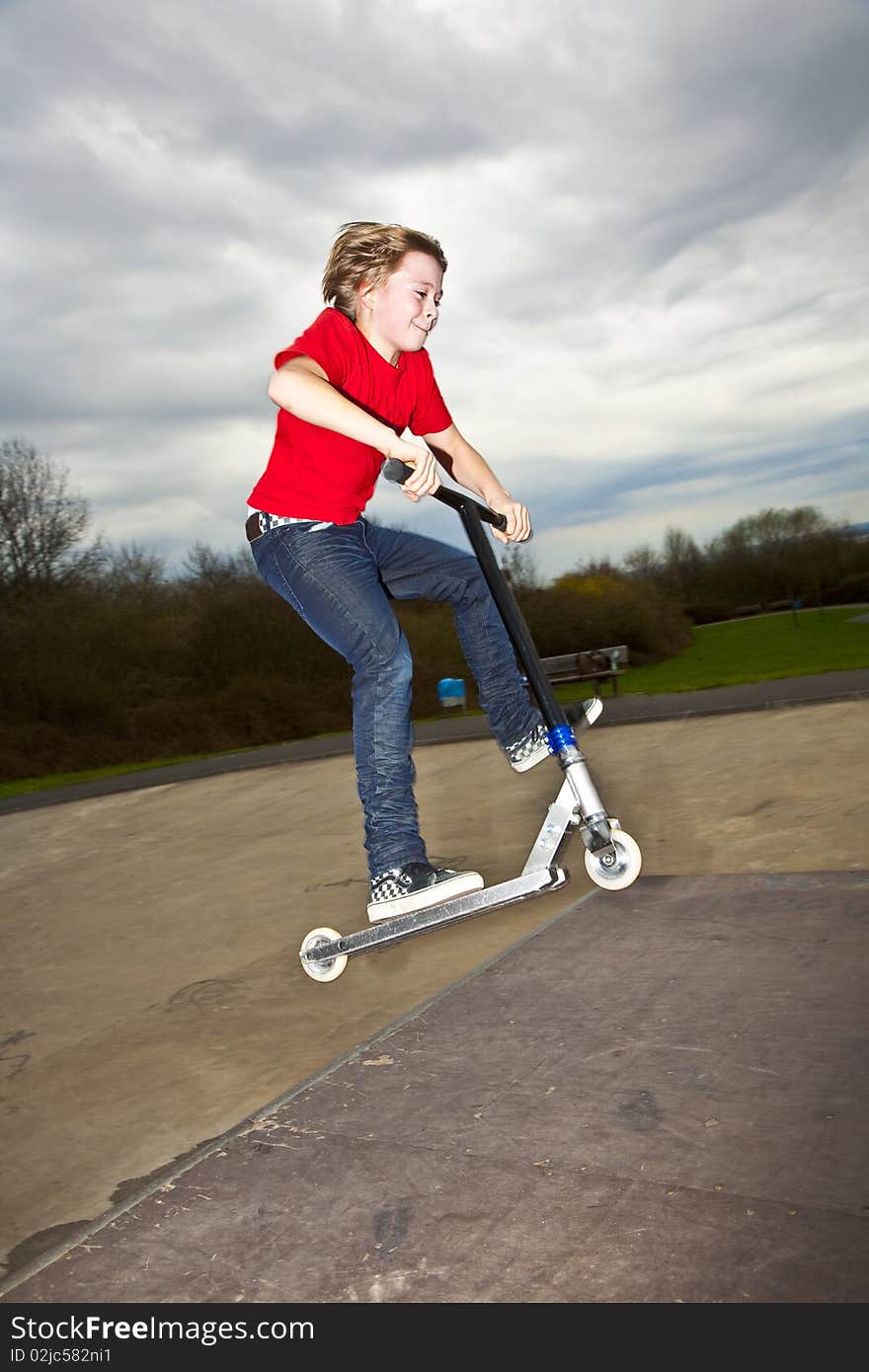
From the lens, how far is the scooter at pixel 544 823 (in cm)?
256

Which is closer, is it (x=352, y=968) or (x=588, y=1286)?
(x=588, y=1286)

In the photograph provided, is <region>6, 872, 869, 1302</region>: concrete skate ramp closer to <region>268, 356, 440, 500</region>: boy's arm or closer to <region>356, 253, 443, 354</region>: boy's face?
<region>268, 356, 440, 500</region>: boy's arm

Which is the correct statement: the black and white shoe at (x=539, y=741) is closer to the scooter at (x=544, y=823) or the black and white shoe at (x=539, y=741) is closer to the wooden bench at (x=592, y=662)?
the scooter at (x=544, y=823)

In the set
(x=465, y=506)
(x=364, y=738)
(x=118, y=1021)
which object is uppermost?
(x=465, y=506)

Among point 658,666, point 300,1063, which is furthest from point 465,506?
point 658,666

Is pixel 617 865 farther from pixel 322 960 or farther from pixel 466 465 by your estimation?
pixel 466 465

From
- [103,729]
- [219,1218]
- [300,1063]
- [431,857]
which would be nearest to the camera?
[219,1218]

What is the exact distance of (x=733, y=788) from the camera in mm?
4980

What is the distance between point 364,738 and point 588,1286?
A: 67.0 inches

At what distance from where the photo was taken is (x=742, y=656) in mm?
24484

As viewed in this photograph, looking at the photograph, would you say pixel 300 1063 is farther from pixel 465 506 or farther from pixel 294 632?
pixel 294 632

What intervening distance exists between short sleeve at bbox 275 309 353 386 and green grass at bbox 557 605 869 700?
1289 centimetres

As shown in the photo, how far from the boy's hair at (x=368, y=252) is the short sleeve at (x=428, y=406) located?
0.29 m

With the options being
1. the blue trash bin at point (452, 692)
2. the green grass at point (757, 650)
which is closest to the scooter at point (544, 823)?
the green grass at point (757, 650)
